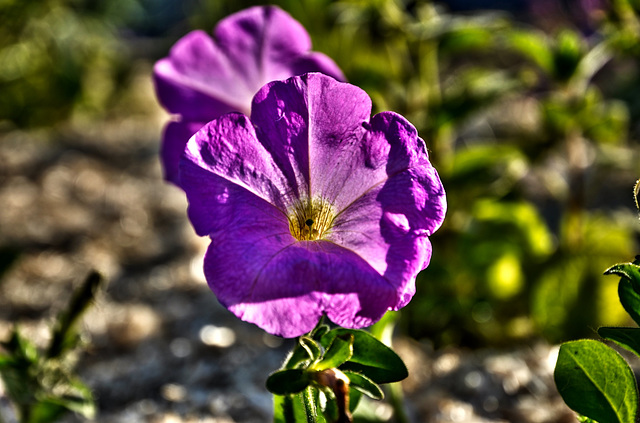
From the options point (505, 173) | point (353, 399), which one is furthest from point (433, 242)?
point (353, 399)

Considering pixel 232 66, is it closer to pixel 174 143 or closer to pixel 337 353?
pixel 174 143

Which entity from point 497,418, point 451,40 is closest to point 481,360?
point 497,418

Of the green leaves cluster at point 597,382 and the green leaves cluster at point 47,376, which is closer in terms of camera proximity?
the green leaves cluster at point 597,382

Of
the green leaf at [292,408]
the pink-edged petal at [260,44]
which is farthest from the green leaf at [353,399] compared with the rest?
the pink-edged petal at [260,44]

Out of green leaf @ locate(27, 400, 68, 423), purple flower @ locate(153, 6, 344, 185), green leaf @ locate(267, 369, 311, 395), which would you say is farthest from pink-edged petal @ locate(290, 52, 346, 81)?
green leaf @ locate(27, 400, 68, 423)

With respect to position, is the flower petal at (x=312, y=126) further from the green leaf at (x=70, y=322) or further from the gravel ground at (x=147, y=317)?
the gravel ground at (x=147, y=317)

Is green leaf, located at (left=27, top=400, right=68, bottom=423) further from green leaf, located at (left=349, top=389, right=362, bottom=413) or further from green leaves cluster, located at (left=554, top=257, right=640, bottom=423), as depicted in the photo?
green leaves cluster, located at (left=554, top=257, right=640, bottom=423)
